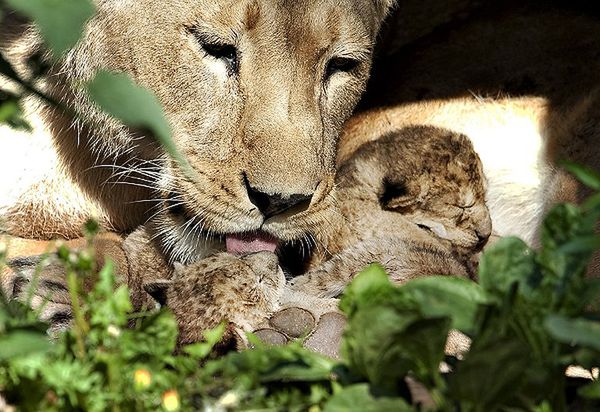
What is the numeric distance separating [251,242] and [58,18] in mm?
1869

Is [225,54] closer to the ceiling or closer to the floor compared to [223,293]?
closer to the ceiling

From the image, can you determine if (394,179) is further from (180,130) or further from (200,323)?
(200,323)

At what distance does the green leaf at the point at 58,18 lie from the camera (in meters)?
1.62

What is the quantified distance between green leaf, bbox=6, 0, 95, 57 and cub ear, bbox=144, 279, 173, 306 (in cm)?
155

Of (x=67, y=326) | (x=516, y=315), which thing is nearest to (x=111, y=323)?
(x=516, y=315)

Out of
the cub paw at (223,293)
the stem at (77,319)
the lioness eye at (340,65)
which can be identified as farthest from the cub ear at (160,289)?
the stem at (77,319)

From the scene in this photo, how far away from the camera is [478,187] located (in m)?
4.16

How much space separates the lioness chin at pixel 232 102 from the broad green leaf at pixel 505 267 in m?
1.38

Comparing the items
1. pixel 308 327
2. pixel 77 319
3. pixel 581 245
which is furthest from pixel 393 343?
pixel 308 327

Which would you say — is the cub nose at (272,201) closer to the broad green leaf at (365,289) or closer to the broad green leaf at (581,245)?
the broad green leaf at (365,289)

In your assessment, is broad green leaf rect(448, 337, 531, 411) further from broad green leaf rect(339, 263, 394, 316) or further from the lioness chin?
the lioness chin

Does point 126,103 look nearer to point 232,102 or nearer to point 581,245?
point 581,245

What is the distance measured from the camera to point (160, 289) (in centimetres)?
317

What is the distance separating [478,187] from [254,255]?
1258mm
